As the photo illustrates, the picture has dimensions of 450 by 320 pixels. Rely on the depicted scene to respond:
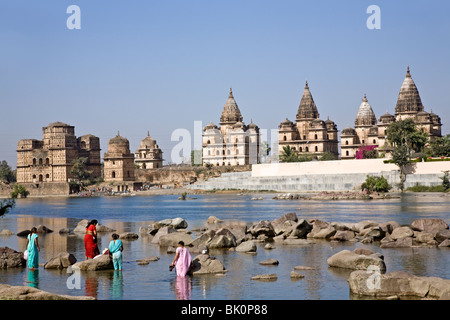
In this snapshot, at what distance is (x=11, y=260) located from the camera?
1697 cm

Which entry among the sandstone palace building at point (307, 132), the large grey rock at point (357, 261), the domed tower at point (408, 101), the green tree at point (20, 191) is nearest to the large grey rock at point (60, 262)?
the large grey rock at point (357, 261)

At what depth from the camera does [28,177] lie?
9806 centimetres

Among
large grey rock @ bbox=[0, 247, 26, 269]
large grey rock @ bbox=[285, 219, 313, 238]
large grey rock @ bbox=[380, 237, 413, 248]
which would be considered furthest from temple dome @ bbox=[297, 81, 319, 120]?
large grey rock @ bbox=[0, 247, 26, 269]

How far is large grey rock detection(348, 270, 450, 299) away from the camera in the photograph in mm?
12366

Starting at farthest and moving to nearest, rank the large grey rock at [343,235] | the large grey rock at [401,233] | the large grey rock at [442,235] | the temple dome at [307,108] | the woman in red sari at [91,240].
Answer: the temple dome at [307,108] < the large grey rock at [343,235] < the large grey rock at [401,233] < the large grey rock at [442,235] < the woman in red sari at [91,240]

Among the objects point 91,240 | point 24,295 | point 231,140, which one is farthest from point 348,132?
point 24,295

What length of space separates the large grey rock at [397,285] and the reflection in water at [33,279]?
6645 mm

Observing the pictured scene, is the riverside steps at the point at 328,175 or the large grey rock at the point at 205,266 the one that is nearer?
the large grey rock at the point at 205,266

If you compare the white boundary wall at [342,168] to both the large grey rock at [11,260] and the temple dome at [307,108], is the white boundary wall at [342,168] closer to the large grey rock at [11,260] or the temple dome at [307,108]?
the temple dome at [307,108]

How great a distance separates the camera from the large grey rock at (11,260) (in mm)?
16906

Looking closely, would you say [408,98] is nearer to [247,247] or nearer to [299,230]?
[299,230]
